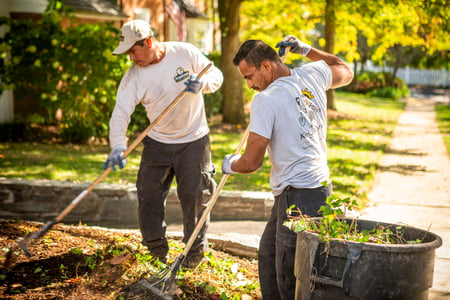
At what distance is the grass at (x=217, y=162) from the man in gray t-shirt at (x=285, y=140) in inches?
147

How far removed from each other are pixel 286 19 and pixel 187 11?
22.4 feet

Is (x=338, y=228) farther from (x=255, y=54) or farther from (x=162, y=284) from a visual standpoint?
(x=162, y=284)

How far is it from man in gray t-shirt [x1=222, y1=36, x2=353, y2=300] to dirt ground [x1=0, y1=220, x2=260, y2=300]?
832mm

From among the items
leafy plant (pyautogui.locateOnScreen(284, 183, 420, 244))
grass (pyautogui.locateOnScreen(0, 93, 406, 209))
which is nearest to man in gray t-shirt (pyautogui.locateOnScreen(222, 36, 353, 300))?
leafy plant (pyautogui.locateOnScreen(284, 183, 420, 244))

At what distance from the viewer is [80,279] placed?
406 centimetres

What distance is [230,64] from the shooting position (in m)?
13.5

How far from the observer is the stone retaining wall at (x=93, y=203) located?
6.56 meters

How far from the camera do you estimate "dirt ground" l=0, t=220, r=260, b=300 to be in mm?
3846

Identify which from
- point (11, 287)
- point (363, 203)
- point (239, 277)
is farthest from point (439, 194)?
point (11, 287)

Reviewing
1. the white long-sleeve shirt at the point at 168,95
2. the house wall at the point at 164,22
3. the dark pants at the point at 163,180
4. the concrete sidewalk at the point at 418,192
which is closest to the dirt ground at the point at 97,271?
the dark pants at the point at 163,180

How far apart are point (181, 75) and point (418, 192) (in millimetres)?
→ 4530

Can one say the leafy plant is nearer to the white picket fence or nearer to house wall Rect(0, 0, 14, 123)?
house wall Rect(0, 0, 14, 123)

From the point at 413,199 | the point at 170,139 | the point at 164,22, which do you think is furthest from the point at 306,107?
the point at 164,22

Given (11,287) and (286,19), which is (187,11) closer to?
(286,19)
